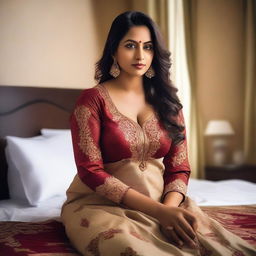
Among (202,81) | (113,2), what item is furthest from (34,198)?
(202,81)

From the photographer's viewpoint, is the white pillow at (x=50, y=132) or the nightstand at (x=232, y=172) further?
the nightstand at (x=232, y=172)

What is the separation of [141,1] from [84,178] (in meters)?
2.52

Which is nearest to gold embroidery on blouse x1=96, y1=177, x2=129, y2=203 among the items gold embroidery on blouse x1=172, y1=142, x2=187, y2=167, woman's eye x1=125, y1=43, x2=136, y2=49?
gold embroidery on blouse x1=172, y1=142, x2=187, y2=167

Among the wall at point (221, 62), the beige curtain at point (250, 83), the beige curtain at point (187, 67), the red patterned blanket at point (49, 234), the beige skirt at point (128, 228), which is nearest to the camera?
the beige skirt at point (128, 228)

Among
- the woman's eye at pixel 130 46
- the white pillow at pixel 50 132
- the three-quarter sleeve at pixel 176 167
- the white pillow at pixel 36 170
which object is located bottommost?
the white pillow at pixel 36 170

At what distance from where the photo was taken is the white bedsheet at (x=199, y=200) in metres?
2.00

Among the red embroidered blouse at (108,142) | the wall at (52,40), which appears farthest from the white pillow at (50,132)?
the red embroidered blouse at (108,142)

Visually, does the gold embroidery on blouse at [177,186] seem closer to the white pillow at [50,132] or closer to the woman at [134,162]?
the woman at [134,162]

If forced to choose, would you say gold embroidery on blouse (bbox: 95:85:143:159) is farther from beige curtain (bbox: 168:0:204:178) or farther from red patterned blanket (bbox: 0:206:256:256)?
beige curtain (bbox: 168:0:204:178)

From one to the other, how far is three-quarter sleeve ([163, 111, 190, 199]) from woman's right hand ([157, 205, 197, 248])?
28cm

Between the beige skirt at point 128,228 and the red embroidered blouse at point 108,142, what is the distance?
5 cm

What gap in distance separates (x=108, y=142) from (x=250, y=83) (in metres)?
2.78

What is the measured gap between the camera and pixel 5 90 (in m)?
2.69

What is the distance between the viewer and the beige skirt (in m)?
1.17
